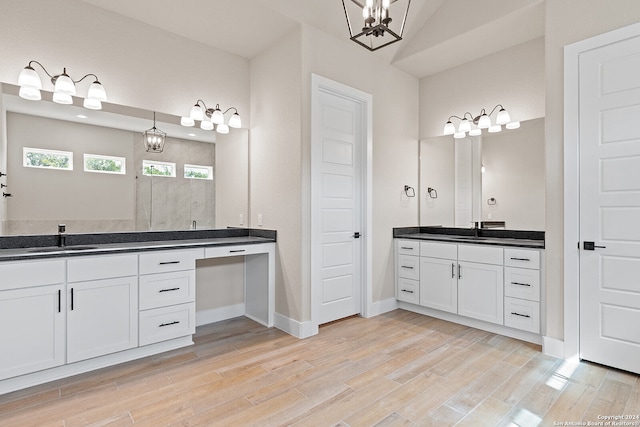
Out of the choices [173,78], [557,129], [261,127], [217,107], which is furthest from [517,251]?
[173,78]

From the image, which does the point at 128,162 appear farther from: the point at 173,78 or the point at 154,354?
the point at 154,354

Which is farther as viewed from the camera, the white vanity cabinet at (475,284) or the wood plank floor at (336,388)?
the white vanity cabinet at (475,284)

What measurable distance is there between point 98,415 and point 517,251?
11.3 feet

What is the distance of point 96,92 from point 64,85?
217 millimetres

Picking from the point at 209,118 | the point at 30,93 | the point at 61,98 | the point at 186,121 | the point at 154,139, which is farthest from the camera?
the point at 209,118

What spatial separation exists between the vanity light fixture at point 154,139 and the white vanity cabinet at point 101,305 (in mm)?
1190

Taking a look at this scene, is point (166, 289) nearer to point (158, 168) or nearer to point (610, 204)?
point (158, 168)

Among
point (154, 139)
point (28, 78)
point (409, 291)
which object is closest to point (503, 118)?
point (409, 291)

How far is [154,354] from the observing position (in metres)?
2.87

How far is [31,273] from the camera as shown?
229cm

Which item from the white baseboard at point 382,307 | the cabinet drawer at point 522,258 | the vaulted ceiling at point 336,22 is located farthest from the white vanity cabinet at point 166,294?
the cabinet drawer at point 522,258

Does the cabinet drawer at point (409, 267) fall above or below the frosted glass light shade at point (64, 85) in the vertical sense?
below

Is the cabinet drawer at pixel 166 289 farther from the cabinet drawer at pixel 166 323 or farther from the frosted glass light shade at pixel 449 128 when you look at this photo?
the frosted glass light shade at pixel 449 128

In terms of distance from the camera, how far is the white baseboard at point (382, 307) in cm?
393
